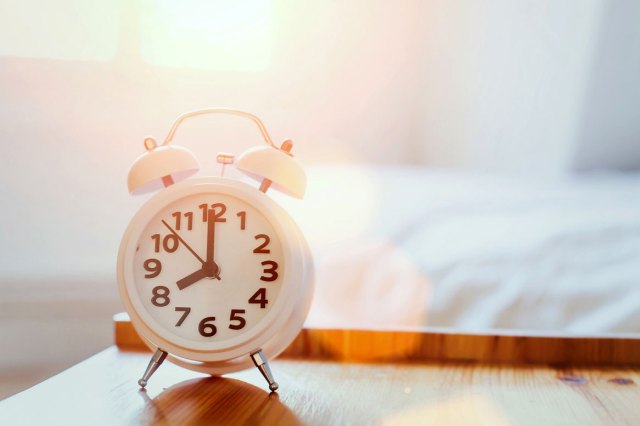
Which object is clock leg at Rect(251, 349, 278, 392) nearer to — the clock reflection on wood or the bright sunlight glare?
the clock reflection on wood

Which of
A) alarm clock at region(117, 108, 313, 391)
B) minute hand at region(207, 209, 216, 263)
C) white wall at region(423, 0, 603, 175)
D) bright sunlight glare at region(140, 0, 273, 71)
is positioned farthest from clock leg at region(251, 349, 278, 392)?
white wall at region(423, 0, 603, 175)

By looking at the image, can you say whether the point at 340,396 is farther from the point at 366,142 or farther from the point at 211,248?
the point at 366,142

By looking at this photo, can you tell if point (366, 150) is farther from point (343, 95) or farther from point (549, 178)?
point (549, 178)

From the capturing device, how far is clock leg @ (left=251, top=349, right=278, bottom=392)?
0.67m

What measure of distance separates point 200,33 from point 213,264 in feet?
3.94

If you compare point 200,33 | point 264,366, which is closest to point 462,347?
point 264,366

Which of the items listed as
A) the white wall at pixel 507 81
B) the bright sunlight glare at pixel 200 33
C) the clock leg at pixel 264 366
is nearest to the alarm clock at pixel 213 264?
the clock leg at pixel 264 366

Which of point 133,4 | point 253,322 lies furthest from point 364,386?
point 133,4

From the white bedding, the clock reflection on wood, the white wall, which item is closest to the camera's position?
the clock reflection on wood

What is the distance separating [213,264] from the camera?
692 mm

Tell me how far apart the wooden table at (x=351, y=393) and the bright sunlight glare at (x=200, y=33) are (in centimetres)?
106

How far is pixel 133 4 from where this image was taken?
1.69 meters

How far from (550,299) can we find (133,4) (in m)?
1.34

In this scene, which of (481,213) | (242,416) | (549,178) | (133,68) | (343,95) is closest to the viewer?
(242,416)
